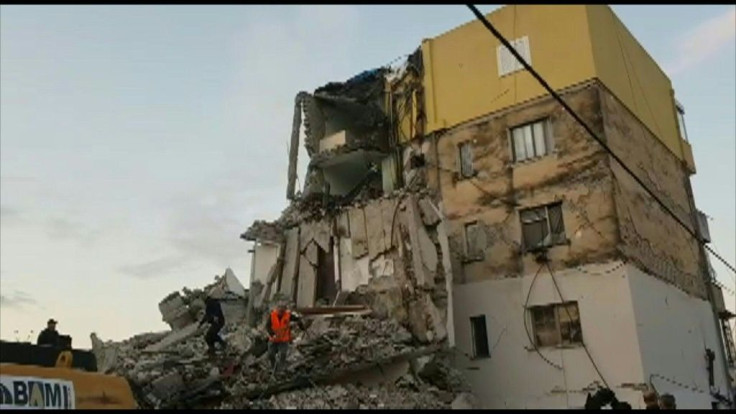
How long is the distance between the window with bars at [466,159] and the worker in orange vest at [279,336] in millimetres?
9248

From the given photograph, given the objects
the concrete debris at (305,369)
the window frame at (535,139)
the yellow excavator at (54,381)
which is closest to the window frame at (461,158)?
the window frame at (535,139)

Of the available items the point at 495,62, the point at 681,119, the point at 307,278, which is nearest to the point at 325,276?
the point at 307,278

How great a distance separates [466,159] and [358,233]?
4681 millimetres

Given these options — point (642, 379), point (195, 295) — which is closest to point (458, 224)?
point (642, 379)

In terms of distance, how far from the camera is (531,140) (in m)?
20.3

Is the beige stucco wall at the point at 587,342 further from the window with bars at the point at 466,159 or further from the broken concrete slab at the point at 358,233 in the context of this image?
the window with bars at the point at 466,159

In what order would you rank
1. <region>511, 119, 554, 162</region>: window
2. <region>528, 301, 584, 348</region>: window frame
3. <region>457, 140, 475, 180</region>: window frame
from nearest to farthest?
<region>528, 301, 584, 348</region>: window frame < <region>511, 119, 554, 162</region>: window < <region>457, 140, 475, 180</region>: window frame

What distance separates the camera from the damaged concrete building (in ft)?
59.4

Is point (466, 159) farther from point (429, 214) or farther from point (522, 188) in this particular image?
point (429, 214)

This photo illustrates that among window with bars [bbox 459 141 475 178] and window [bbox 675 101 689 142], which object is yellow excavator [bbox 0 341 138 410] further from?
window [bbox 675 101 689 142]

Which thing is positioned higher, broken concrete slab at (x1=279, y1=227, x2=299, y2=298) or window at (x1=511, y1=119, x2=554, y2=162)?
window at (x1=511, y1=119, x2=554, y2=162)

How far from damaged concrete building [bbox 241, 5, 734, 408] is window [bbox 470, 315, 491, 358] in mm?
41

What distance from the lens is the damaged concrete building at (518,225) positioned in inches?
712

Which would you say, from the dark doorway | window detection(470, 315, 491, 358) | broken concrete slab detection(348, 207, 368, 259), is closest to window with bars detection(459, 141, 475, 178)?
broken concrete slab detection(348, 207, 368, 259)
